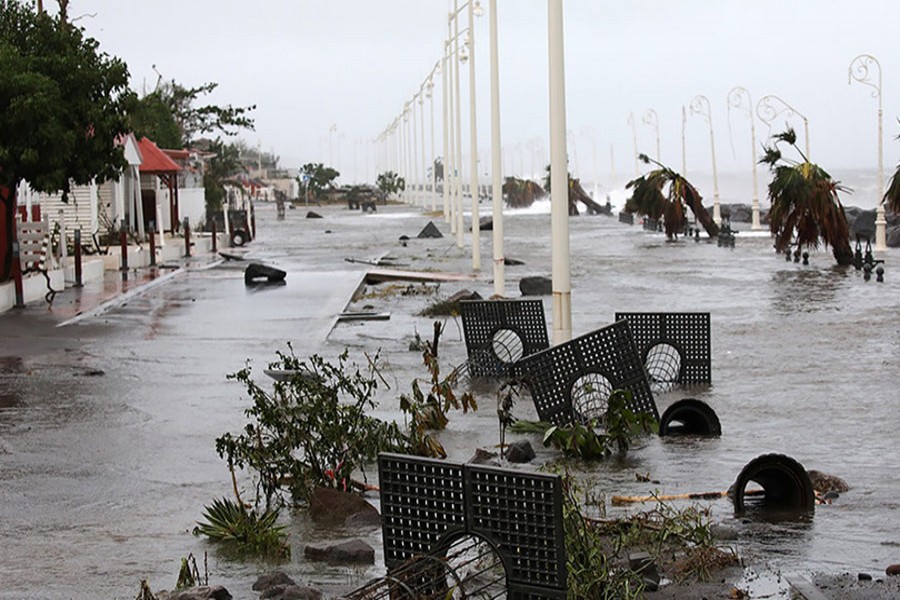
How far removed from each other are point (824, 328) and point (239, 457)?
14.5 m

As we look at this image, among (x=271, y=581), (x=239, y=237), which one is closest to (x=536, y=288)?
(x=271, y=581)

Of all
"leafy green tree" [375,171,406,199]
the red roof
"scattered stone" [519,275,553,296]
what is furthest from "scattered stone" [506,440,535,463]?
"leafy green tree" [375,171,406,199]

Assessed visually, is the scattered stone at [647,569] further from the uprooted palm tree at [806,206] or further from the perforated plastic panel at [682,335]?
the uprooted palm tree at [806,206]

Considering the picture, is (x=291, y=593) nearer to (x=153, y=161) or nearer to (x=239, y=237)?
(x=153, y=161)

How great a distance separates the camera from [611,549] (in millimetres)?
7973

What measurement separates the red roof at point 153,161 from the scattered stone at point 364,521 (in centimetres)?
4170

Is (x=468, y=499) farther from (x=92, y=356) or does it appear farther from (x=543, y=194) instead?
(x=543, y=194)

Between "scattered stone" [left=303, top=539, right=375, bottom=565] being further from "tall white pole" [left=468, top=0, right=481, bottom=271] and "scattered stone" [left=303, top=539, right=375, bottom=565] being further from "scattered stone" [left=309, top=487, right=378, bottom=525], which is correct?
"tall white pole" [left=468, top=0, right=481, bottom=271]

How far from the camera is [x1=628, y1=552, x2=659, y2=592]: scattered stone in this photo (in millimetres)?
7301

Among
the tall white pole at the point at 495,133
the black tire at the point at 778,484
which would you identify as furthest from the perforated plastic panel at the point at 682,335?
the tall white pole at the point at 495,133

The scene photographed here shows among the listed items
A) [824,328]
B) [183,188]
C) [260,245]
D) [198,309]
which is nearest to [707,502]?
[824,328]

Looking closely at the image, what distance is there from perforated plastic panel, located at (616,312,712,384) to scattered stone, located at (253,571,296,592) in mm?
8609

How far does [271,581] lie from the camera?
750 cm

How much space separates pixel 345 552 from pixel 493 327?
8672 mm
